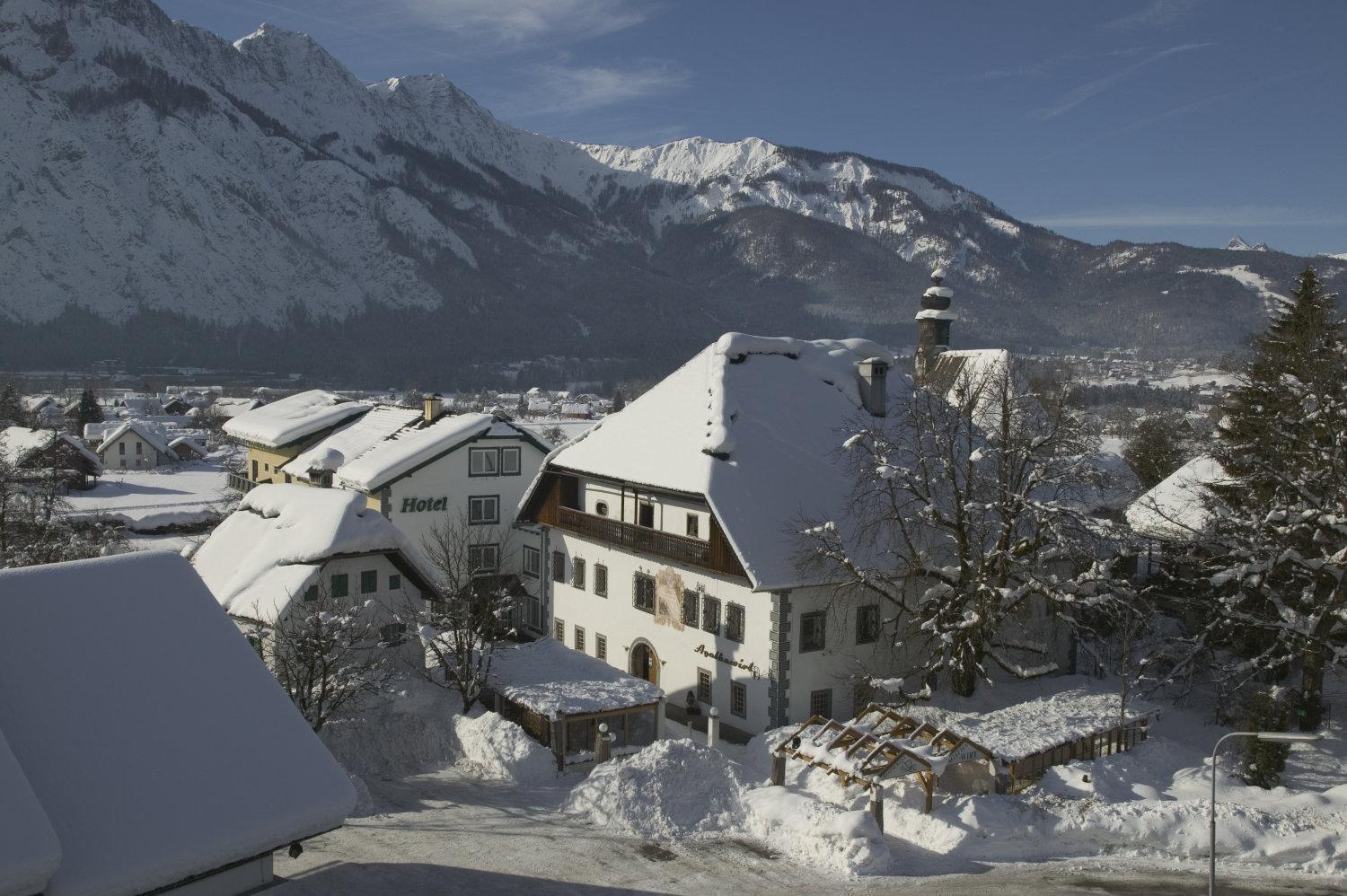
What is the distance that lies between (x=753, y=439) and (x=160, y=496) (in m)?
80.1

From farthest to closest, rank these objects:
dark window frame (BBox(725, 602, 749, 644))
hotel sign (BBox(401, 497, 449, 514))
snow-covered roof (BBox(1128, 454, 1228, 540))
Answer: hotel sign (BBox(401, 497, 449, 514)) → snow-covered roof (BBox(1128, 454, 1228, 540)) → dark window frame (BBox(725, 602, 749, 644))

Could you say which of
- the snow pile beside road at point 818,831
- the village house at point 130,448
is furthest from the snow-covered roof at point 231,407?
the snow pile beside road at point 818,831

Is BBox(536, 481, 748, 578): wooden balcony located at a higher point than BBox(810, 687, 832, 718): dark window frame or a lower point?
higher

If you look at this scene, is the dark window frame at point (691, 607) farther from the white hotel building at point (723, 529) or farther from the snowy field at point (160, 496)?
the snowy field at point (160, 496)

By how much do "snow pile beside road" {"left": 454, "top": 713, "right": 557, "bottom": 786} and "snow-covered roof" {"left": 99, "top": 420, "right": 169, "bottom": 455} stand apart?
110m

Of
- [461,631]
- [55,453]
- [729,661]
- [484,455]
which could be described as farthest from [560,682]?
[55,453]

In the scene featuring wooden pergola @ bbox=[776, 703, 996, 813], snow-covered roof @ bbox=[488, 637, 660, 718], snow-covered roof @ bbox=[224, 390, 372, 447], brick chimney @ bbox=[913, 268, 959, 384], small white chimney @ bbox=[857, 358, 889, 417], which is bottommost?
wooden pergola @ bbox=[776, 703, 996, 813]

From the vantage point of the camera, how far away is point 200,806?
45.4ft

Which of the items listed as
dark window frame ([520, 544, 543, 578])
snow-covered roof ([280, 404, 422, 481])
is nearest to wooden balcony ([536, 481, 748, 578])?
dark window frame ([520, 544, 543, 578])

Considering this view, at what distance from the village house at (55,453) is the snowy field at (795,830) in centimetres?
7790

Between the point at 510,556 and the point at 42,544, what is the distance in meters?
19.8

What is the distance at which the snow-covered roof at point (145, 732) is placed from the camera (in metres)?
13.0

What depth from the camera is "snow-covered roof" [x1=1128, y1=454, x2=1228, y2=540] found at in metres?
39.6

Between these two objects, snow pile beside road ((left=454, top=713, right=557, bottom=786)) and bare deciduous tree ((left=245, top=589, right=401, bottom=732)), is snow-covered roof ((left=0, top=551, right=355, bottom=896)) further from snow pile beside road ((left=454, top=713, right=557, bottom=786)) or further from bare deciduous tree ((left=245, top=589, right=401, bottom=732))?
snow pile beside road ((left=454, top=713, right=557, bottom=786))
